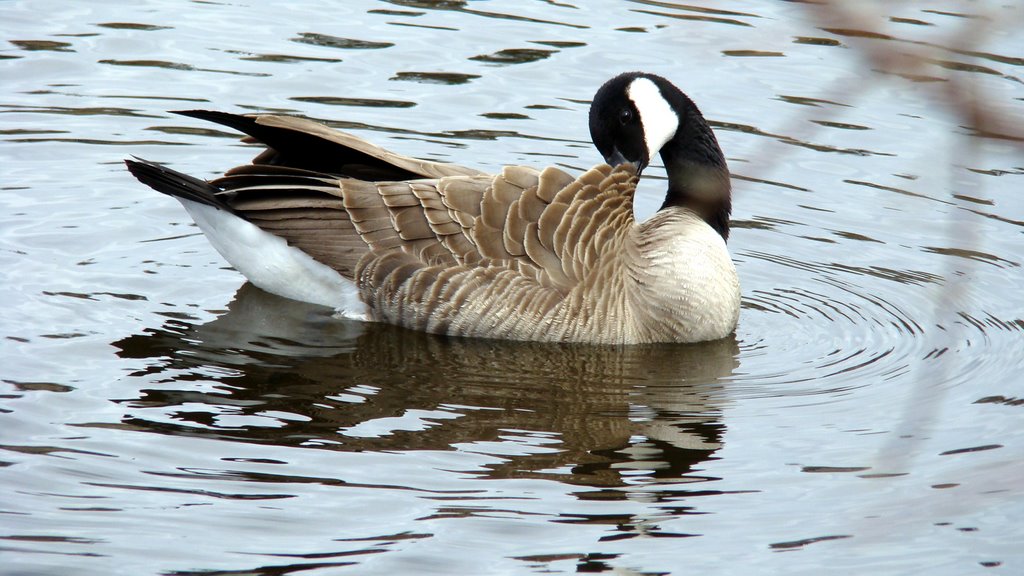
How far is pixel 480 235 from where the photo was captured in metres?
8.30

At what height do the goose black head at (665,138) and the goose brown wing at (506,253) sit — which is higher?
the goose black head at (665,138)

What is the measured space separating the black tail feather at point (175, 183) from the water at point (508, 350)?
2.53ft

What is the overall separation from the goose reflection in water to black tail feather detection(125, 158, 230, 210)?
2.65 feet

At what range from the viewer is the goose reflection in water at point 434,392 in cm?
649

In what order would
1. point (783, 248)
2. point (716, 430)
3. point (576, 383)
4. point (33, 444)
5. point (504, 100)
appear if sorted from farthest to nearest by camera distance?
point (504, 100) → point (783, 248) → point (576, 383) → point (716, 430) → point (33, 444)

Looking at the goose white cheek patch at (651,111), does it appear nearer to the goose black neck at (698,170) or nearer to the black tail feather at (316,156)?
the goose black neck at (698,170)

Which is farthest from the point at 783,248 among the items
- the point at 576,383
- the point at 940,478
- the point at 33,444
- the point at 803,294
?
the point at 33,444

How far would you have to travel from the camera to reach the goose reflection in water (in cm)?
649

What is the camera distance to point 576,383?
25.1ft

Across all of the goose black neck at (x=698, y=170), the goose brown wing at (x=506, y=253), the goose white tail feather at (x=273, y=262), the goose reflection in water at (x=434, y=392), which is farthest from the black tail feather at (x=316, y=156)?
the goose black neck at (x=698, y=170)

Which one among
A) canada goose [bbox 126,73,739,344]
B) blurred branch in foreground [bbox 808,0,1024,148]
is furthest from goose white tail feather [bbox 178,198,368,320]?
blurred branch in foreground [bbox 808,0,1024,148]

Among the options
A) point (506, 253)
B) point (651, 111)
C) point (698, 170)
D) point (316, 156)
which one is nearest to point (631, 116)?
point (651, 111)

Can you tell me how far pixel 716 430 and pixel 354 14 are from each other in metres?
9.14

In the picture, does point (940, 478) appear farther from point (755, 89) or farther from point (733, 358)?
point (755, 89)
